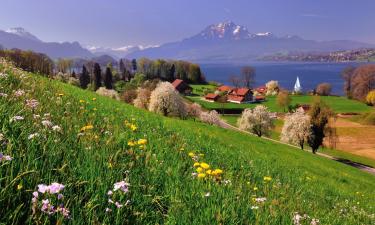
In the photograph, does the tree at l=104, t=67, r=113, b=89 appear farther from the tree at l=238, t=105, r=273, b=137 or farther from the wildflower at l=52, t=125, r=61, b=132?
the wildflower at l=52, t=125, r=61, b=132

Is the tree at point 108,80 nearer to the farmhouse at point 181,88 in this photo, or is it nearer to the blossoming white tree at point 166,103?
the farmhouse at point 181,88

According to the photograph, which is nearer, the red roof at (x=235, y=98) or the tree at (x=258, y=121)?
the tree at (x=258, y=121)

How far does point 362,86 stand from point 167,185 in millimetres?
190128

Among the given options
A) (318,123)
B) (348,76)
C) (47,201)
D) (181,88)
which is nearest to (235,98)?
(181,88)

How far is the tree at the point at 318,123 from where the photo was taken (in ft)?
210

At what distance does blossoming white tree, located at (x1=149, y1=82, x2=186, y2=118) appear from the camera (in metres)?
70.6

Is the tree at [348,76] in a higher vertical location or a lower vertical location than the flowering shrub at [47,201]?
lower

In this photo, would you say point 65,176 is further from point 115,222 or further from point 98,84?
point 98,84

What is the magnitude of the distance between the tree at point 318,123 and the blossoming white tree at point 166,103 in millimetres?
24641

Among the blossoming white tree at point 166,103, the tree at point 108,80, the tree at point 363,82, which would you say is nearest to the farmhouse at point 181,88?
the tree at point 108,80

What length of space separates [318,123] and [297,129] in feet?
12.6

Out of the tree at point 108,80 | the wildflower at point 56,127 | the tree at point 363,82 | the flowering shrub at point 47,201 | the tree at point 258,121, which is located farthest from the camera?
the tree at point 363,82

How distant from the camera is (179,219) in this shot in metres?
3.55

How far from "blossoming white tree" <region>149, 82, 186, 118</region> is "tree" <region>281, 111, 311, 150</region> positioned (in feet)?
68.2
